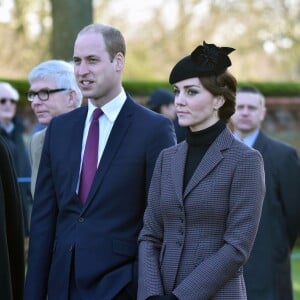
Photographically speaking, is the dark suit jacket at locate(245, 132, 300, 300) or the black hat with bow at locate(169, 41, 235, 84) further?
the dark suit jacket at locate(245, 132, 300, 300)

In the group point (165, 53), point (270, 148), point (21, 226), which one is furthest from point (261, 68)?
point (21, 226)

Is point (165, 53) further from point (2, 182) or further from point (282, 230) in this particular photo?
point (2, 182)

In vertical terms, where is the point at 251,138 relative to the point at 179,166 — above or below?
below

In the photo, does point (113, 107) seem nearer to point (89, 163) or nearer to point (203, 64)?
point (89, 163)

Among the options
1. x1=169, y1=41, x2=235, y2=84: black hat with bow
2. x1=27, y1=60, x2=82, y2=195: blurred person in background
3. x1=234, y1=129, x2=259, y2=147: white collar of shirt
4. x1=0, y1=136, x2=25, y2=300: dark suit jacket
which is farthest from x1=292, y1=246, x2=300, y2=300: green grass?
x1=169, y1=41, x2=235, y2=84: black hat with bow

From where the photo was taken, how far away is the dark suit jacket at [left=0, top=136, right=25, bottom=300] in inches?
176

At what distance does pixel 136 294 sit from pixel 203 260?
474mm

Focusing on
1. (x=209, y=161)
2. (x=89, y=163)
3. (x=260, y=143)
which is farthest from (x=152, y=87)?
(x=209, y=161)

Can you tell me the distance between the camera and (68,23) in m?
12.7

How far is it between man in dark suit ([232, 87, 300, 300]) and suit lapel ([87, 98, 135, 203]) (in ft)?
7.03

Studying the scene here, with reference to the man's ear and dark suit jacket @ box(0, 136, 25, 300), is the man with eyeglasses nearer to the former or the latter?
dark suit jacket @ box(0, 136, 25, 300)

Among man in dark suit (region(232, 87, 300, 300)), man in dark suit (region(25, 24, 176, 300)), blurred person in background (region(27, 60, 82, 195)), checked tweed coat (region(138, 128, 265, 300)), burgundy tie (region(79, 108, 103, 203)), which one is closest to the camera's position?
checked tweed coat (region(138, 128, 265, 300))

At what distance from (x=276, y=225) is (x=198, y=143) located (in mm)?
2511

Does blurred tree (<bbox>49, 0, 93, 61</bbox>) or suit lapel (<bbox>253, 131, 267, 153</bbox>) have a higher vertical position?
blurred tree (<bbox>49, 0, 93, 61</bbox>)
